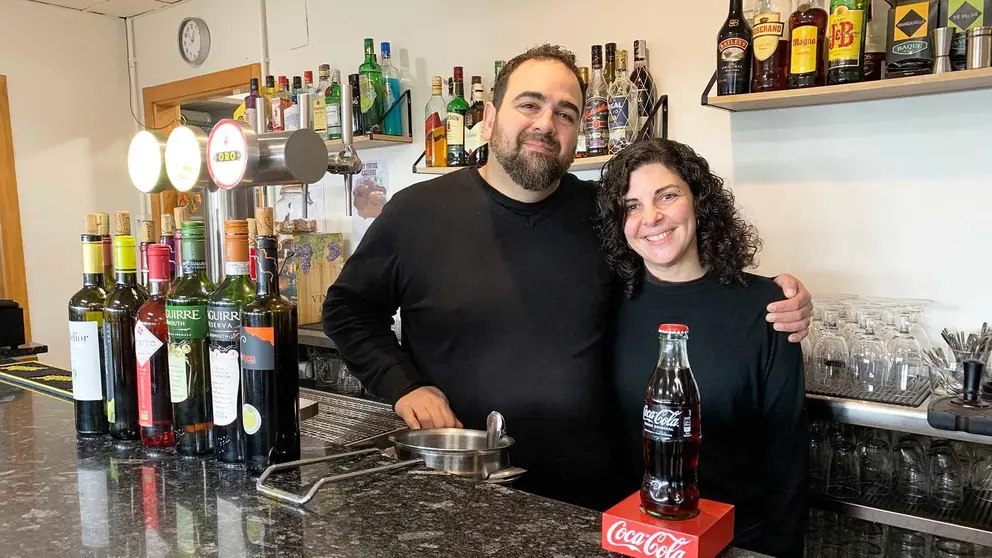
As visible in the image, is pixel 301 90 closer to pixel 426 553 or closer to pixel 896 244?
pixel 896 244

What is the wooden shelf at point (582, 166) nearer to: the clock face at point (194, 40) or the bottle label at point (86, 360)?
the bottle label at point (86, 360)

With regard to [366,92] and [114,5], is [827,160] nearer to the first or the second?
[366,92]

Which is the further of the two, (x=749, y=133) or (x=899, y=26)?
(x=749, y=133)

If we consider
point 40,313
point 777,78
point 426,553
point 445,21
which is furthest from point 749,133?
point 40,313

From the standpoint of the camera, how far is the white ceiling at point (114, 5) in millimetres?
3759

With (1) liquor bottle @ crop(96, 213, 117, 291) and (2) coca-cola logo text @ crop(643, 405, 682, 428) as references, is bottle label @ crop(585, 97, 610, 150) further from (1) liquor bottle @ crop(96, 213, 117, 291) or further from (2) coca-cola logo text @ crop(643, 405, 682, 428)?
(2) coca-cola logo text @ crop(643, 405, 682, 428)

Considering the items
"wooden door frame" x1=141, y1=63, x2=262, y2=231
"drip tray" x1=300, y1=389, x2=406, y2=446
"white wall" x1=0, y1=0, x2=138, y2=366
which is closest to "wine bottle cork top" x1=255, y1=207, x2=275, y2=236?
"drip tray" x1=300, y1=389, x2=406, y2=446

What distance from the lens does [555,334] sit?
151cm

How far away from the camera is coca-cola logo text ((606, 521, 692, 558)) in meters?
0.70

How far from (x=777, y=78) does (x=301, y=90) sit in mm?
2031

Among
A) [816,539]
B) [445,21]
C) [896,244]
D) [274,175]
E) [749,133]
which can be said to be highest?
[445,21]

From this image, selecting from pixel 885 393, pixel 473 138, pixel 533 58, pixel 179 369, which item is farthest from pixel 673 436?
pixel 473 138

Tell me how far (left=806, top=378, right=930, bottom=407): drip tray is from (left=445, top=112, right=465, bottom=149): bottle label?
144 cm

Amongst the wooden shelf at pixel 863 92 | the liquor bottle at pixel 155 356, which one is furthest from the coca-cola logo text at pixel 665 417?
the wooden shelf at pixel 863 92
